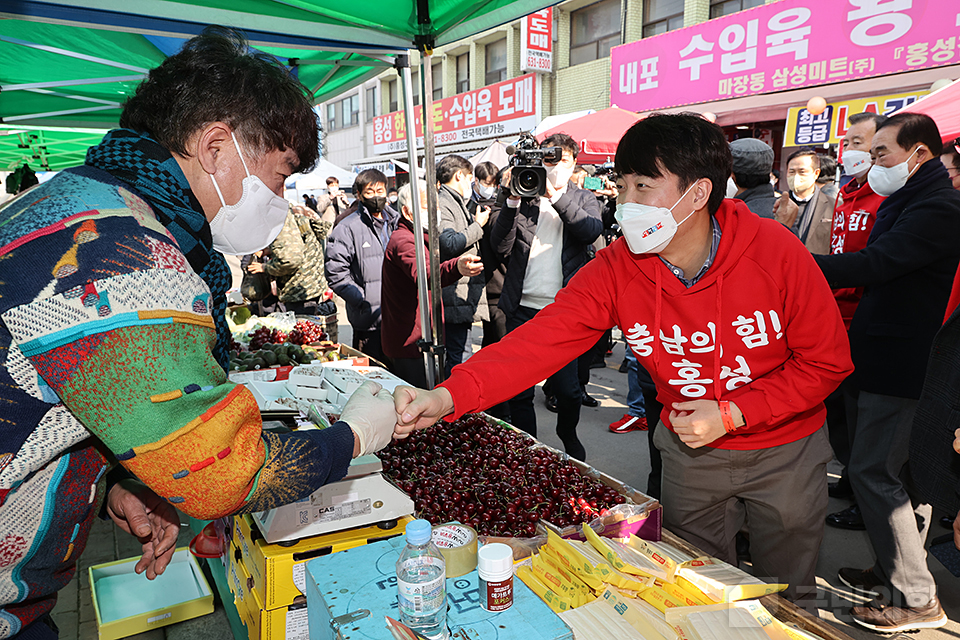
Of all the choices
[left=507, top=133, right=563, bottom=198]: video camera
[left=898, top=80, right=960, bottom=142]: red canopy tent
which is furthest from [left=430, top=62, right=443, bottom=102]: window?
[left=507, top=133, right=563, bottom=198]: video camera

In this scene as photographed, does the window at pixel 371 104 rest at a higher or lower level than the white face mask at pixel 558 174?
higher

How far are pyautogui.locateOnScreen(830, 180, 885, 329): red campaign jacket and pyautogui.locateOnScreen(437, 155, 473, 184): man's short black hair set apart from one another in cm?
257

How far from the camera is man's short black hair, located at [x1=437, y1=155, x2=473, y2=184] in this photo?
481 centimetres

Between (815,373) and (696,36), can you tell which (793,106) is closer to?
(696,36)

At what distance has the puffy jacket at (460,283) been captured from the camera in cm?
455

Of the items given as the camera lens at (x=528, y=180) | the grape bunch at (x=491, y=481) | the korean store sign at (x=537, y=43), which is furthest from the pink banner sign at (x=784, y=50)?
the grape bunch at (x=491, y=481)

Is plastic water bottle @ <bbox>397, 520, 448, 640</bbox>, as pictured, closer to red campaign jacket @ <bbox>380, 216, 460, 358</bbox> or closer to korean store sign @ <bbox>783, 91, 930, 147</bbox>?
red campaign jacket @ <bbox>380, 216, 460, 358</bbox>

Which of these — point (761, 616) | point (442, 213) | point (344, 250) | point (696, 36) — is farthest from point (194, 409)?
point (696, 36)

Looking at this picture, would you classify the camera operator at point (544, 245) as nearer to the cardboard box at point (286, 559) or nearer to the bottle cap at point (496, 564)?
the cardboard box at point (286, 559)

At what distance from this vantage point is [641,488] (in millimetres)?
4098

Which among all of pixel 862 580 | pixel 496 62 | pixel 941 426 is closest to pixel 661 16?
pixel 496 62

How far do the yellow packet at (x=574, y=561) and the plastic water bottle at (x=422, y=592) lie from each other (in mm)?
471

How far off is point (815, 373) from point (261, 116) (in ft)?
5.61

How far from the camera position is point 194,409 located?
1.03 metres
